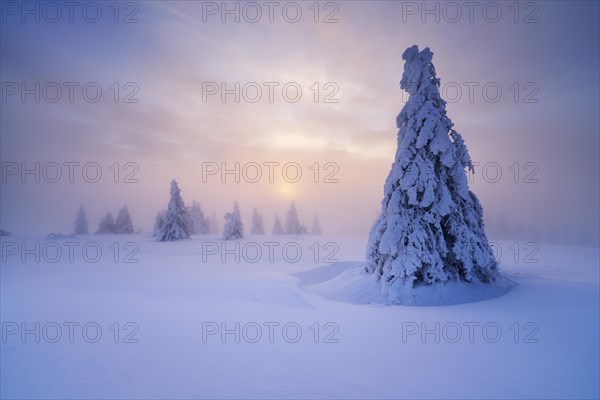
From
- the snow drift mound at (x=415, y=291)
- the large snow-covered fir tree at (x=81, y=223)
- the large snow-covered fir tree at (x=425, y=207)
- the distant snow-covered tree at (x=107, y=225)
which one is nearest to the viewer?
the snow drift mound at (x=415, y=291)

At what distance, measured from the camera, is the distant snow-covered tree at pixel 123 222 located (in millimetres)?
56812

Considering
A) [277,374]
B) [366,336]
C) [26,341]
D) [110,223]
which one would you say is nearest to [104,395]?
[277,374]

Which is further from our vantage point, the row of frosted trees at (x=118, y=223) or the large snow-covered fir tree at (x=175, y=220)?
the row of frosted trees at (x=118, y=223)

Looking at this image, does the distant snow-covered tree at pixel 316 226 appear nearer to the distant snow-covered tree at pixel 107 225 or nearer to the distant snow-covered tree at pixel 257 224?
the distant snow-covered tree at pixel 257 224

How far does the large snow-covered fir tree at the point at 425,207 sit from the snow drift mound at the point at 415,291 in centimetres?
35

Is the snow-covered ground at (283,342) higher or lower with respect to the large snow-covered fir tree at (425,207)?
lower

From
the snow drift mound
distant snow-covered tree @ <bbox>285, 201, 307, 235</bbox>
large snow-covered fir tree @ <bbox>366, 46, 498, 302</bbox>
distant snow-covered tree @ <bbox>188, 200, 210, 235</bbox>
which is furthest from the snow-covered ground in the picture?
distant snow-covered tree @ <bbox>285, 201, 307, 235</bbox>

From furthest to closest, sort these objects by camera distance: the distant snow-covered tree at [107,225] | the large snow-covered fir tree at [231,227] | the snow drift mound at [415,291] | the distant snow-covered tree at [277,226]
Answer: the distant snow-covered tree at [277,226] < the distant snow-covered tree at [107,225] < the large snow-covered fir tree at [231,227] < the snow drift mound at [415,291]

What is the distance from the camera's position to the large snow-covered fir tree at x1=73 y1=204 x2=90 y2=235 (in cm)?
6006

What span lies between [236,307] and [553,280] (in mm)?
17860

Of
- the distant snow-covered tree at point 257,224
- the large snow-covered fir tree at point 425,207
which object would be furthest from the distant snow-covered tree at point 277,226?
the large snow-covered fir tree at point 425,207

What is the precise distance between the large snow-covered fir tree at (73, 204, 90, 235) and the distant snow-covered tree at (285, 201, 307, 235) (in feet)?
147

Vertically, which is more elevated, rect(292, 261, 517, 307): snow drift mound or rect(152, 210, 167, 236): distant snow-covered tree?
rect(152, 210, 167, 236): distant snow-covered tree

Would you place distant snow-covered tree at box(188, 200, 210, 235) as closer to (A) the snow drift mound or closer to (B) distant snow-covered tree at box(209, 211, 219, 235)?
(B) distant snow-covered tree at box(209, 211, 219, 235)
